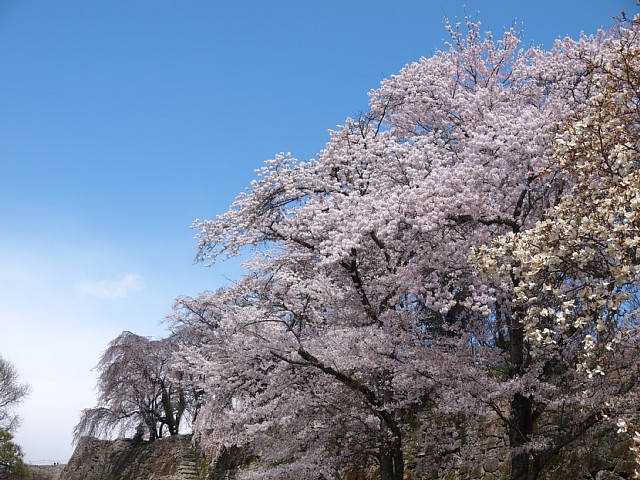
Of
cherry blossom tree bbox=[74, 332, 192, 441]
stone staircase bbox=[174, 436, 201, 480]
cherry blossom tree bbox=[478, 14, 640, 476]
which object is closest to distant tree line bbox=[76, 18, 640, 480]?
cherry blossom tree bbox=[478, 14, 640, 476]

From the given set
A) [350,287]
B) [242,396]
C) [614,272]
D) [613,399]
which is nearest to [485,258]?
[614,272]

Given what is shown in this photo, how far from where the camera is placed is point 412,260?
973 cm

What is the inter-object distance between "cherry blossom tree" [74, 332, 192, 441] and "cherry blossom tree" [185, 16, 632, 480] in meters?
13.7

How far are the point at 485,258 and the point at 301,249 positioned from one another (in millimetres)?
6309

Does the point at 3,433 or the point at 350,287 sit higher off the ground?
the point at 350,287

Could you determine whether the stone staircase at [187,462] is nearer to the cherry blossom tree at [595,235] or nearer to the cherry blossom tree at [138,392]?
the cherry blossom tree at [138,392]

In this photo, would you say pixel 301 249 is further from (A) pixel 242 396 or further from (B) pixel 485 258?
(B) pixel 485 258

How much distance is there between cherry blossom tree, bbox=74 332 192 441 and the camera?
2675 centimetres

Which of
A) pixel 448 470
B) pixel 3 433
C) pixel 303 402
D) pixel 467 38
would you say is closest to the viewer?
pixel 303 402

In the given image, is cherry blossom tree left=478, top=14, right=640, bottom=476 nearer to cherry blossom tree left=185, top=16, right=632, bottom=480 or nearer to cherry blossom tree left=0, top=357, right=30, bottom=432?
cherry blossom tree left=185, top=16, right=632, bottom=480

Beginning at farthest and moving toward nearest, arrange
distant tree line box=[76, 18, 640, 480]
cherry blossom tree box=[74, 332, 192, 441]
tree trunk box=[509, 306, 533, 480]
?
cherry blossom tree box=[74, 332, 192, 441] → tree trunk box=[509, 306, 533, 480] → distant tree line box=[76, 18, 640, 480]

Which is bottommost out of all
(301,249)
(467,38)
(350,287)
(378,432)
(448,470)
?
(448,470)

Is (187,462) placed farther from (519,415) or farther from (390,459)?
(519,415)

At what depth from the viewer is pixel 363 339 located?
10.0 metres
